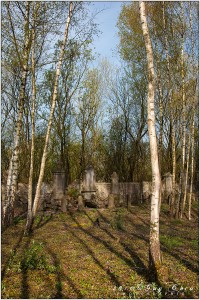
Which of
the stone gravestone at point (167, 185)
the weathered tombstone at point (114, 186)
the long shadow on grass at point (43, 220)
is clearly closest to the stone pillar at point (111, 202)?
the weathered tombstone at point (114, 186)

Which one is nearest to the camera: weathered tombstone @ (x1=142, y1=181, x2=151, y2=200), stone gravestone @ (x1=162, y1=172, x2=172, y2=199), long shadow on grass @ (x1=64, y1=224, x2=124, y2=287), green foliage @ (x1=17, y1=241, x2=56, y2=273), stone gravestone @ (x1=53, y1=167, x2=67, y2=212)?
long shadow on grass @ (x1=64, y1=224, x2=124, y2=287)

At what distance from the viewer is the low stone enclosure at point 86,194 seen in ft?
52.9

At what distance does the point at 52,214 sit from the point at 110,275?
855 cm

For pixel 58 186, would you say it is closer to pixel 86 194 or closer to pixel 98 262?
pixel 86 194

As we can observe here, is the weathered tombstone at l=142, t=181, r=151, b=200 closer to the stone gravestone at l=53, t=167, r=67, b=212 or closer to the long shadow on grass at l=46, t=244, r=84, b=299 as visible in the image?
the stone gravestone at l=53, t=167, r=67, b=212

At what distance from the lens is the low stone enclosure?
16.1 metres

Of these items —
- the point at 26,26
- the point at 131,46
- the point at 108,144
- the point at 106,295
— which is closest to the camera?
the point at 106,295

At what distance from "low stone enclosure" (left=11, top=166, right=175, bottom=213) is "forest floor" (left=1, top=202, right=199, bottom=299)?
4.55 metres

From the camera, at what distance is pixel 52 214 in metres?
14.3

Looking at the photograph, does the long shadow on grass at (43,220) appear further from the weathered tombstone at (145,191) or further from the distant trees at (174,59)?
the weathered tombstone at (145,191)

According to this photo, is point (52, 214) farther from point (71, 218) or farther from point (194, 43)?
point (194, 43)

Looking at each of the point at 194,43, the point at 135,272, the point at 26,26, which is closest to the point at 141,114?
the point at 194,43

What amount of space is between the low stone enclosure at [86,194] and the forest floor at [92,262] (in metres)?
4.55

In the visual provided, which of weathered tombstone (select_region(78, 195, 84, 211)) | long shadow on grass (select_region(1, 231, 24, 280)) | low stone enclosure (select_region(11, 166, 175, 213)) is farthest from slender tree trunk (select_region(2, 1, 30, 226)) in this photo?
weathered tombstone (select_region(78, 195, 84, 211))
